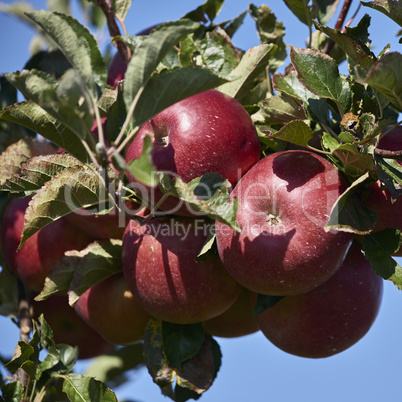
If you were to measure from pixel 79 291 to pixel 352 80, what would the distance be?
38.2 inches

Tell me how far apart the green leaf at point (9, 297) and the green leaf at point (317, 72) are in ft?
4.46

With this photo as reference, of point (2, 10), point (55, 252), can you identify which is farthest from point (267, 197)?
point (2, 10)

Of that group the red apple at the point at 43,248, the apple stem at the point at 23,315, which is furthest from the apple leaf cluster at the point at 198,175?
the apple stem at the point at 23,315

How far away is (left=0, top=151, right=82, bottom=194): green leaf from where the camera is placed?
1506 mm

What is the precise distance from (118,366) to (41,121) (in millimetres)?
1340

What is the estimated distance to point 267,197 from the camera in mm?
1424

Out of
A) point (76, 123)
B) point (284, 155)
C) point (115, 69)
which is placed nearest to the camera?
point (76, 123)

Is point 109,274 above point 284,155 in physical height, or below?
below

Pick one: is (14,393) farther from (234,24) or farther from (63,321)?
(234,24)

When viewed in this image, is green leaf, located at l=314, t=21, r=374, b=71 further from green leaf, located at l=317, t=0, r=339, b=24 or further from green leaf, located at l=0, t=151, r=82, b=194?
green leaf, located at l=0, t=151, r=82, b=194

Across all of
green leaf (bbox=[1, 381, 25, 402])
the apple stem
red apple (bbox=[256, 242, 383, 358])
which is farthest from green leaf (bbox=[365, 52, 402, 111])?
the apple stem

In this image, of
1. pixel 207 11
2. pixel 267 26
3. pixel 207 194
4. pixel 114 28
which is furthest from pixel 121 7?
pixel 207 194

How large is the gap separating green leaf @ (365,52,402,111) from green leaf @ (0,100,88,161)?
0.70 meters

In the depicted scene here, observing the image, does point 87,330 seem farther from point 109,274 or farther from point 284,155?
point 284,155
